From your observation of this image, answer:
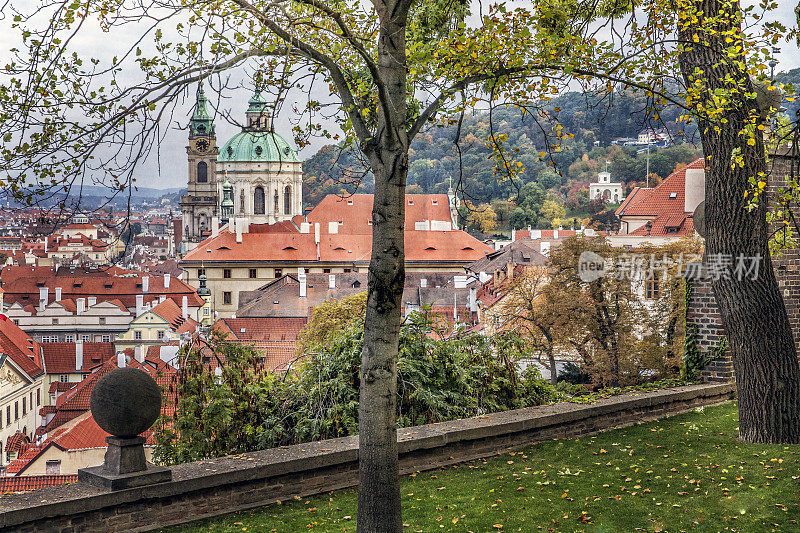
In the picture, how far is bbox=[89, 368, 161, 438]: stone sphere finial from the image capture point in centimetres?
488

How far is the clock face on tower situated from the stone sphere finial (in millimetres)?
121670

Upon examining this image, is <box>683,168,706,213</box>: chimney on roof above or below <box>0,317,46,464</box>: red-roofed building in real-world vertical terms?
above

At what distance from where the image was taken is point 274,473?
550 cm

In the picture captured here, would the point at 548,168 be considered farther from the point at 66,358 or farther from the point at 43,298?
the point at 43,298

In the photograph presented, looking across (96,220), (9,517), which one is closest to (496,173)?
(96,220)

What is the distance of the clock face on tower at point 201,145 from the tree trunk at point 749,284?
397ft

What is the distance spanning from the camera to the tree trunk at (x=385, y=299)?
4.40 m

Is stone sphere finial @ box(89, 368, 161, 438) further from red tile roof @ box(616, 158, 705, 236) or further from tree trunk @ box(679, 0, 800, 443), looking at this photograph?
red tile roof @ box(616, 158, 705, 236)

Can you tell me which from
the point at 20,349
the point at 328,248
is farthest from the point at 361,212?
the point at 20,349

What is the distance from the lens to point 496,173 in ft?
17.9

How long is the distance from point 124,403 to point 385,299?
1852 mm

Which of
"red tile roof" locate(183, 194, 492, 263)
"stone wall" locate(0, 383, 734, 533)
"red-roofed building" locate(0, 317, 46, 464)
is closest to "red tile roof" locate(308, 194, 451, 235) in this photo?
"red tile roof" locate(183, 194, 492, 263)

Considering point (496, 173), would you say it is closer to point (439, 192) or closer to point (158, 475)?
point (158, 475)

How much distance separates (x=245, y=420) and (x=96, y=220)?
2.65m
